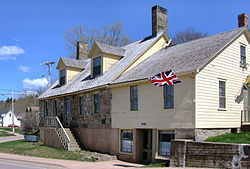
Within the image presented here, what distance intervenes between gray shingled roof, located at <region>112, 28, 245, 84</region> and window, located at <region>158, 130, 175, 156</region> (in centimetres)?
334

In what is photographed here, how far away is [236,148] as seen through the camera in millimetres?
13000

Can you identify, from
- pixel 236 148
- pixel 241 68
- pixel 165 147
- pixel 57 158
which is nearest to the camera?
pixel 236 148

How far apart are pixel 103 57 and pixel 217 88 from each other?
9816 millimetres

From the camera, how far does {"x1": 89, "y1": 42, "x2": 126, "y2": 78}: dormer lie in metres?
24.1

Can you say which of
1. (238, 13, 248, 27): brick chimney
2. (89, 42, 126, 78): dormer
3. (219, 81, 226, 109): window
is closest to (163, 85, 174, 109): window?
(219, 81, 226, 109): window

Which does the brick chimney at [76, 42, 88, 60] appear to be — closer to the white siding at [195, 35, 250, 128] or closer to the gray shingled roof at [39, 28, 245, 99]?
the gray shingled roof at [39, 28, 245, 99]

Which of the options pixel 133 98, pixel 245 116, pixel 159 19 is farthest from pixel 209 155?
pixel 159 19

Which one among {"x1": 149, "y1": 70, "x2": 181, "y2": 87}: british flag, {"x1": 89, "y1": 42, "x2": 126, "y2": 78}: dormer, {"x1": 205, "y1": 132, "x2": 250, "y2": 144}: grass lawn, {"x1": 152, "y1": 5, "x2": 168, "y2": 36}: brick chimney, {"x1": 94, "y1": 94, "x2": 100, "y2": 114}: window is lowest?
{"x1": 205, "y1": 132, "x2": 250, "y2": 144}: grass lawn

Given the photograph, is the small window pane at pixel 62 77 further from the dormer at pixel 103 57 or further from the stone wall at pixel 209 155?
the stone wall at pixel 209 155

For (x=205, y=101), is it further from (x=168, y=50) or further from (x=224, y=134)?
(x=168, y=50)

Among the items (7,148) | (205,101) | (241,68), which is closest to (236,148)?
(205,101)

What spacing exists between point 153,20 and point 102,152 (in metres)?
11.1

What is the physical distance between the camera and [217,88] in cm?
1712

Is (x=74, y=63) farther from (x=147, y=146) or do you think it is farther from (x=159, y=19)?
(x=147, y=146)
